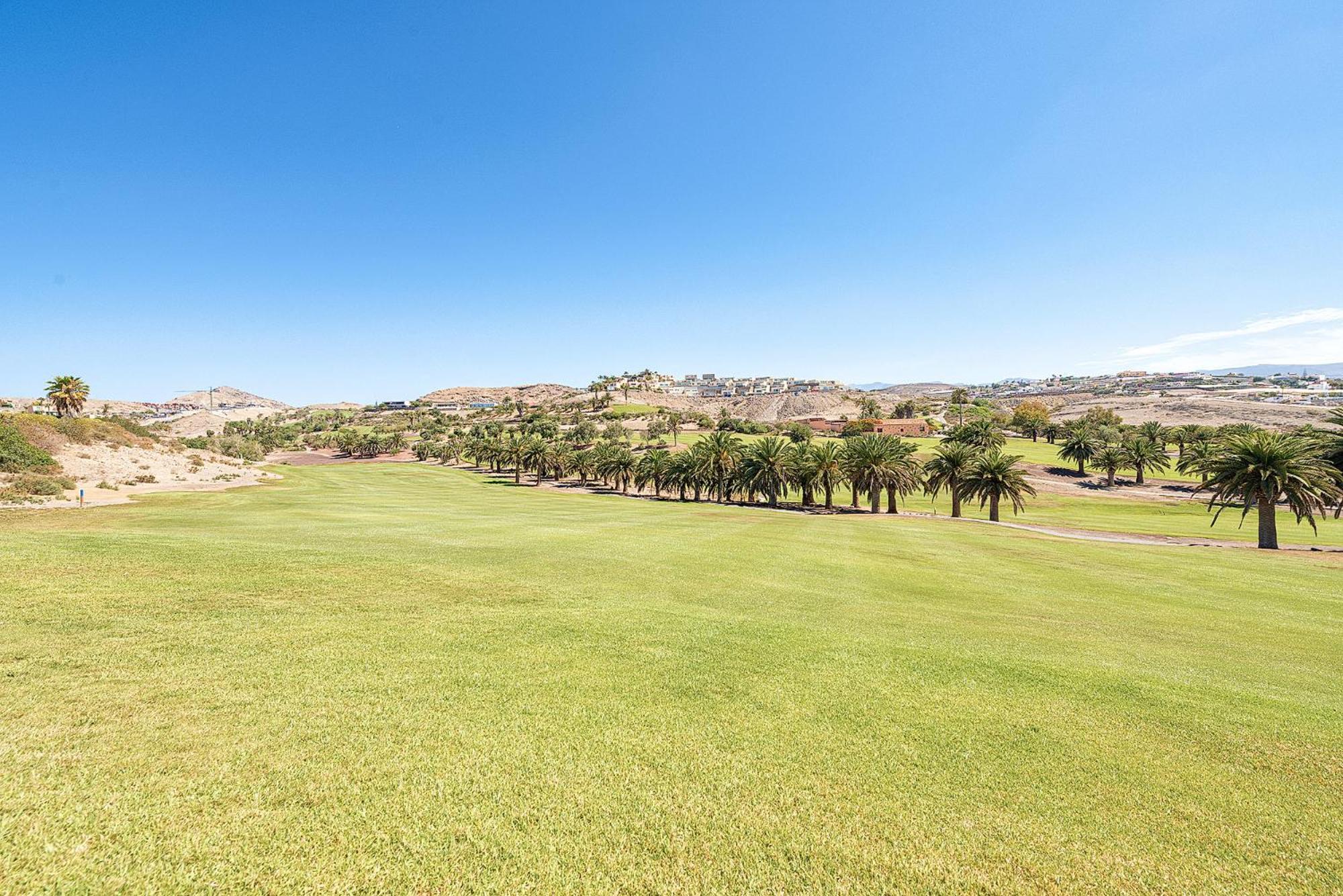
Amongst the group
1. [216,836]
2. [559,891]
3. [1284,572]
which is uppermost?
[216,836]

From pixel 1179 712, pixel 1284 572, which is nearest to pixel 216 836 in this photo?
pixel 1179 712

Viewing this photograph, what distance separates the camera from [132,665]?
779 cm

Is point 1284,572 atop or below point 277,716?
below

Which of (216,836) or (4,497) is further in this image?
(4,497)

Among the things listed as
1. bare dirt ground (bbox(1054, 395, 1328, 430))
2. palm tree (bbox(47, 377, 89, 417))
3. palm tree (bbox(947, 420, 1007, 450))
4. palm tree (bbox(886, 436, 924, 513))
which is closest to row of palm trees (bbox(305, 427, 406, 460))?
palm tree (bbox(47, 377, 89, 417))

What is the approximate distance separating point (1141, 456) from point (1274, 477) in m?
57.1

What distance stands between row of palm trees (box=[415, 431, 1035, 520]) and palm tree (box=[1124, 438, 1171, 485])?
14.2m

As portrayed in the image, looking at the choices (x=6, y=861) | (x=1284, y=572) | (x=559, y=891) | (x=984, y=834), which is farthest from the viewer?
(x=1284, y=572)

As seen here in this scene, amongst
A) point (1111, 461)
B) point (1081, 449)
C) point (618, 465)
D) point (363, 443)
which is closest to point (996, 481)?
point (1111, 461)

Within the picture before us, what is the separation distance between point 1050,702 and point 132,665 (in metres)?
14.2

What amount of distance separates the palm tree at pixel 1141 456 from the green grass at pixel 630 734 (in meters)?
75.7

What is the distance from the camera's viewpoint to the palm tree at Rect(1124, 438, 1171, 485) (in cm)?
7419

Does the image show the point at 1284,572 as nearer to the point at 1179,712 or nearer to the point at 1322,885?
the point at 1179,712

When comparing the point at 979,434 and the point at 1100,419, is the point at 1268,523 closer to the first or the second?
the point at 979,434
